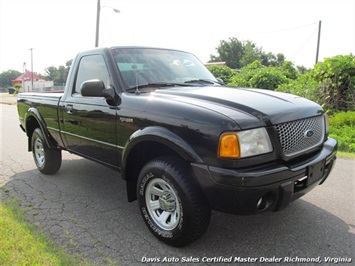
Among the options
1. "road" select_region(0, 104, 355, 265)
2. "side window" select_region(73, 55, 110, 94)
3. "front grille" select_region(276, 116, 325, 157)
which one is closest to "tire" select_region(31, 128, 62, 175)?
"road" select_region(0, 104, 355, 265)

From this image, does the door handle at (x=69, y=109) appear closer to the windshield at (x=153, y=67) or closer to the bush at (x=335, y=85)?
the windshield at (x=153, y=67)

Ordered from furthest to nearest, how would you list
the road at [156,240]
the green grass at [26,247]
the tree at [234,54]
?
the tree at [234,54], the road at [156,240], the green grass at [26,247]

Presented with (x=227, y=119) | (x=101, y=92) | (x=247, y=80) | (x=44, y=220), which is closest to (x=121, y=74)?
(x=101, y=92)

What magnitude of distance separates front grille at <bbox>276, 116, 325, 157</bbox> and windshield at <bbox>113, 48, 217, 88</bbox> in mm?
1487

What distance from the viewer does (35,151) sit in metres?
5.24

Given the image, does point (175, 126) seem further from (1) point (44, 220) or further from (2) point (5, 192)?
(2) point (5, 192)

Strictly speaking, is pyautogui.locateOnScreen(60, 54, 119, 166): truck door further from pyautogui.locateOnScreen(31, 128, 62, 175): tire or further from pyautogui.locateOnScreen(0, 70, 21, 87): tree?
pyautogui.locateOnScreen(0, 70, 21, 87): tree

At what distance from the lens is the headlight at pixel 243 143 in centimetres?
228

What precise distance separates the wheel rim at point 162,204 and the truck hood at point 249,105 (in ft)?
2.67

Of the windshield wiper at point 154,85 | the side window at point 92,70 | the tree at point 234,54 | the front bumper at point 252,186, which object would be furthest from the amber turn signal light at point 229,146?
the tree at point 234,54

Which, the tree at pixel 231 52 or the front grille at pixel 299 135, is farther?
the tree at pixel 231 52

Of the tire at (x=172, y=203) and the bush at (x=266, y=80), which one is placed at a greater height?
the bush at (x=266, y=80)

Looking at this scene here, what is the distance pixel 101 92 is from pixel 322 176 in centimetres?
232

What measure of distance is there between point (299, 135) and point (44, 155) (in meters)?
3.93
